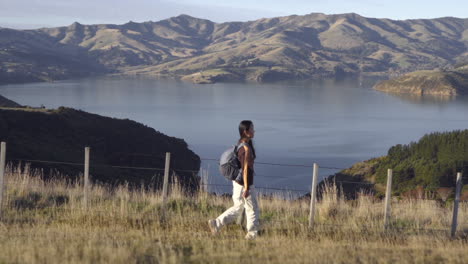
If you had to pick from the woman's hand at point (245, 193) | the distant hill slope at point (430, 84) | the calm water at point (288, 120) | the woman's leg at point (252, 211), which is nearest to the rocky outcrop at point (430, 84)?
the distant hill slope at point (430, 84)

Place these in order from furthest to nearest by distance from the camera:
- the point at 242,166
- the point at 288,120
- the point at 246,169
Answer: the point at 288,120
the point at 242,166
the point at 246,169

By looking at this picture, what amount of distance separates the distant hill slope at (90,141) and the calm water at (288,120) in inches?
162

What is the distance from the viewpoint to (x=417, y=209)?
1080 centimetres

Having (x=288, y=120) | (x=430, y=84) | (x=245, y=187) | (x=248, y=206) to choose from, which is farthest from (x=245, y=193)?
(x=430, y=84)

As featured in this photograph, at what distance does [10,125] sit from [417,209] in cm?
4813

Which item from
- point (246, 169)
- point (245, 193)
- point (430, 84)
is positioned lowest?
point (245, 193)

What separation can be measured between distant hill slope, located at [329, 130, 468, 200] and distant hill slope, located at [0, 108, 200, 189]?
620 inches

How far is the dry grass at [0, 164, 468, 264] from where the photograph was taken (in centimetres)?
662

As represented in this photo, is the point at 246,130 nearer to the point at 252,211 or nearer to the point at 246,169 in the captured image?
the point at 246,169

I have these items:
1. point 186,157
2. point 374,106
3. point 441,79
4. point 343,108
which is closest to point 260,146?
point 186,157

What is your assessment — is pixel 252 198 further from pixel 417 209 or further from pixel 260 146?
pixel 260 146

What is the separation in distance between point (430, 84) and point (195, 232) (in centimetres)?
17337

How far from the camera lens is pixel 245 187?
24.4 feet

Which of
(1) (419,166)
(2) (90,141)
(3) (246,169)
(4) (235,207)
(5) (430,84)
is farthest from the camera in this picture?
(5) (430,84)
